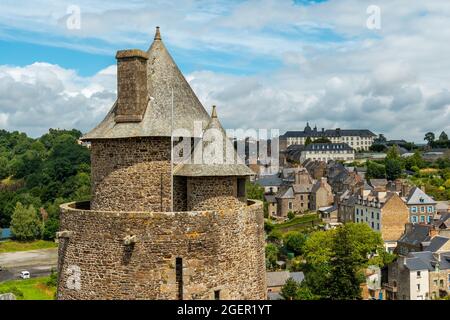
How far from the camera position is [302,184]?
124 m

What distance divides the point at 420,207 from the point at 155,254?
276ft

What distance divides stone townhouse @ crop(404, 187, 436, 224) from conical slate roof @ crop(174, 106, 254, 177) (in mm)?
80850

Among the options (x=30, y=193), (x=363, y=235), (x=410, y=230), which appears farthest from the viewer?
(x=30, y=193)

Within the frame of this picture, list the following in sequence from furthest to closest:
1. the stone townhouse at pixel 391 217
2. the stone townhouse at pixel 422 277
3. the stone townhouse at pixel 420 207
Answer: the stone townhouse at pixel 420 207 → the stone townhouse at pixel 391 217 → the stone townhouse at pixel 422 277

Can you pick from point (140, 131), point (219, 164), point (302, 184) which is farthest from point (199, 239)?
point (302, 184)

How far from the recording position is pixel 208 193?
13.9 metres

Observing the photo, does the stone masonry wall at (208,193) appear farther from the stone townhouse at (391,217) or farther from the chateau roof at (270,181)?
the chateau roof at (270,181)

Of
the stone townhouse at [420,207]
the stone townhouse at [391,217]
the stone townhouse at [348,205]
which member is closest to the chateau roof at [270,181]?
the stone townhouse at [348,205]

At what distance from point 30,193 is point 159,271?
118m

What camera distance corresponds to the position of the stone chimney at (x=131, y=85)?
13.7m

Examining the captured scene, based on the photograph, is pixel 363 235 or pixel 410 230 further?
pixel 410 230

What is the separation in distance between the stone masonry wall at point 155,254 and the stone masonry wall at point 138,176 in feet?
2.53

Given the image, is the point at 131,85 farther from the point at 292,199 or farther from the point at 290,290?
the point at 292,199
